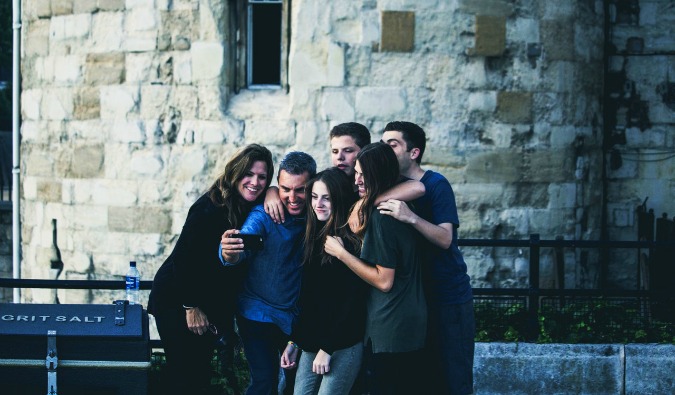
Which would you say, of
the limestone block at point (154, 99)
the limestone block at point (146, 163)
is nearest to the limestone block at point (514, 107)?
the limestone block at point (154, 99)

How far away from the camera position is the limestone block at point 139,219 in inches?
428

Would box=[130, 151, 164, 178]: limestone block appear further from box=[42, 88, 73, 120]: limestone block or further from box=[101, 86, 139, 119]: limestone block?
box=[42, 88, 73, 120]: limestone block

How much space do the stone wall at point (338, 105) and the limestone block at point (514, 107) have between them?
0.01 meters

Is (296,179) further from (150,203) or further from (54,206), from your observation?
(54,206)

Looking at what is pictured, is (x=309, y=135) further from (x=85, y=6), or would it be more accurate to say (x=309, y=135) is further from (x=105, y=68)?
(x=85, y=6)

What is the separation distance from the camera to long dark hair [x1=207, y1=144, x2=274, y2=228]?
6.54m

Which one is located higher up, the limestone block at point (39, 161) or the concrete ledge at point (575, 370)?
the limestone block at point (39, 161)

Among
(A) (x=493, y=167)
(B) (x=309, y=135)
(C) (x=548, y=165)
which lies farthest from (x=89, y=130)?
(C) (x=548, y=165)

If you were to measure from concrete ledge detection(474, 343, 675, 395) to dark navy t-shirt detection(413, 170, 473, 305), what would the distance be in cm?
223

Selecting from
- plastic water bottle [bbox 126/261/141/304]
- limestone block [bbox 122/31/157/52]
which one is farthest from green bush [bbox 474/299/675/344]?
limestone block [bbox 122/31/157/52]

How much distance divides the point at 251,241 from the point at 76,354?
1.35 meters

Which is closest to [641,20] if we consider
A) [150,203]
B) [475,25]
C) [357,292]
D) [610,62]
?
[610,62]

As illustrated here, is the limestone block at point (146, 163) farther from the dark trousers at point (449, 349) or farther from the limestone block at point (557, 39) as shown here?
the dark trousers at point (449, 349)

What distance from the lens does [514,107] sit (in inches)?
415
